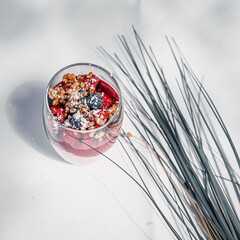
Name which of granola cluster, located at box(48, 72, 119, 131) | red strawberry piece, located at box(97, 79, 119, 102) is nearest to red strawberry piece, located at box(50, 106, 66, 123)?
granola cluster, located at box(48, 72, 119, 131)

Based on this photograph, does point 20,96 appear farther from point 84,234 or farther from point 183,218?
point 183,218

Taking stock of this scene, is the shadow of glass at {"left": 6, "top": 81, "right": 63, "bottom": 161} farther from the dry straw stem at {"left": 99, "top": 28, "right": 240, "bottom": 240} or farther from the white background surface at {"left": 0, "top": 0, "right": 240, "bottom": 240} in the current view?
the dry straw stem at {"left": 99, "top": 28, "right": 240, "bottom": 240}

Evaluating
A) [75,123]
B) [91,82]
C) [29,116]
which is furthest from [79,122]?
[29,116]

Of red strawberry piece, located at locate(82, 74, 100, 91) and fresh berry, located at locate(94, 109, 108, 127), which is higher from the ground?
red strawberry piece, located at locate(82, 74, 100, 91)

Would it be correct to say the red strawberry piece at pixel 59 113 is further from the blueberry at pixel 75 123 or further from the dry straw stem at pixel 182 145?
the dry straw stem at pixel 182 145

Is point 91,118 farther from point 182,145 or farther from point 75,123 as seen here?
point 182,145

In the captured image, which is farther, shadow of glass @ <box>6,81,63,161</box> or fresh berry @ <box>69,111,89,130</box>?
shadow of glass @ <box>6,81,63,161</box>

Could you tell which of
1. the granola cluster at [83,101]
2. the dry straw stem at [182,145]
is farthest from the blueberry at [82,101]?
the dry straw stem at [182,145]

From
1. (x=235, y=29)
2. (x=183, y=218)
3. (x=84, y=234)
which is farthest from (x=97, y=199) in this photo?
(x=235, y=29)

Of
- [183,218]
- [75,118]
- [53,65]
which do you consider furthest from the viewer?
[53,65]
